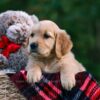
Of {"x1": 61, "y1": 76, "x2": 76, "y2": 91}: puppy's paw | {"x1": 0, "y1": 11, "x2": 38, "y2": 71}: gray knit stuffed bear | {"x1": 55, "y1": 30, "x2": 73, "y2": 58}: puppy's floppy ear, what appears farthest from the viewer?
{"x1": 0, "y1": 11, "x2": 38, "y2": 71}: gray knit stuffed bear

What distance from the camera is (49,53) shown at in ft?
17.1

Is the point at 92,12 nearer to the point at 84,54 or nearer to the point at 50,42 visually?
the point at 84,54

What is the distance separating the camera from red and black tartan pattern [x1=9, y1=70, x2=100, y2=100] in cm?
511

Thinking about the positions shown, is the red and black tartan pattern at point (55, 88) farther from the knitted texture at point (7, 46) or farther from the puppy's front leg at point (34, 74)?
the knitted texture at point (7, 46)

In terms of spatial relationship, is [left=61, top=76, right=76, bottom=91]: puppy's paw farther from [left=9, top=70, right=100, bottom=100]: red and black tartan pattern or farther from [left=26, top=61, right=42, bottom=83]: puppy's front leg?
[left=26, top=61, right=42, bottom=83]: puppy's front leg

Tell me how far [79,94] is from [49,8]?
19.4 ft

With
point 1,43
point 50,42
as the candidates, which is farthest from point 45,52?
point 1,43

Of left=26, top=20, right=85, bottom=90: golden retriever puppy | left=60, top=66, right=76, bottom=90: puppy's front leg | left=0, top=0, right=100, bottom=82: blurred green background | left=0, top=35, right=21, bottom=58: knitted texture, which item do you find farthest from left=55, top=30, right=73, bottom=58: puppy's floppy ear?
left=0, top=0, right=100, bottom=82: blurred green background

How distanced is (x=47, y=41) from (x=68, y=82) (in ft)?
1.08

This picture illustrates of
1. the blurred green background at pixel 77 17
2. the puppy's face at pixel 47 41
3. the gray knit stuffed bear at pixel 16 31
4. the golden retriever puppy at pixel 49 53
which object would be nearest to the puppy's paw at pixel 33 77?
the golden retriever puppy at pixel 49 53

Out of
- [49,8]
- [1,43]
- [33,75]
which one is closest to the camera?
[33,75]

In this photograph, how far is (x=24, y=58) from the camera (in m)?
5.44

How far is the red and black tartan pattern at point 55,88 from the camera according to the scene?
5.11 m

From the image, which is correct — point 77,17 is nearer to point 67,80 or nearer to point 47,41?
point 47,41
